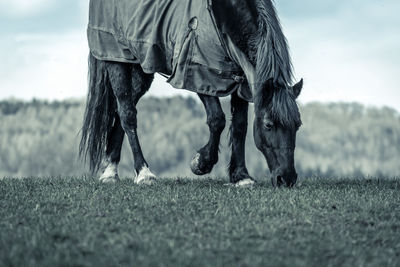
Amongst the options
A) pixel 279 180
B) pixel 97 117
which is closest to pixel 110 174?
pixel 97 117

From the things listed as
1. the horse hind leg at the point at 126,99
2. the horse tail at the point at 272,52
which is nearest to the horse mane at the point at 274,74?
the horse tail at the point at 272,52

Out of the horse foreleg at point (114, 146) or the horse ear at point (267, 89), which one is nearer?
the horse ear at point (267, 89)

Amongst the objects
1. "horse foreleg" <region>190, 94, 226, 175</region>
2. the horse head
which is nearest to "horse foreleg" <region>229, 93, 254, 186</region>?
"horse foreleg" <region>190, 94, 226, 175</region>

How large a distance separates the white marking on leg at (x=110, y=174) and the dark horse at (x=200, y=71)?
1 centimetres

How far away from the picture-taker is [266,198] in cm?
616

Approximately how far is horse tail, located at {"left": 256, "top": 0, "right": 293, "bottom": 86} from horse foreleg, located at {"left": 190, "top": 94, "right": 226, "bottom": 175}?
2.57 ft

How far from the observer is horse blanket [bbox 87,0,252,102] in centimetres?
737

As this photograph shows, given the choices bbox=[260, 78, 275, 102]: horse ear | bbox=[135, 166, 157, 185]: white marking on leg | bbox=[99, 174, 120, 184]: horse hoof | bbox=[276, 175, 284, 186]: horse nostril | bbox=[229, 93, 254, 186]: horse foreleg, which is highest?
bbox=[260, 78, 275, 102]: horse ear

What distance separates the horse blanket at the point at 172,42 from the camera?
7371mm

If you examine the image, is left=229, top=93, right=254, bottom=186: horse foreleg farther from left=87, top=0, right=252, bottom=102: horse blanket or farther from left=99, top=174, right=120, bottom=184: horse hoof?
left=99, top=174, right=120, bottom=184: horse hoof

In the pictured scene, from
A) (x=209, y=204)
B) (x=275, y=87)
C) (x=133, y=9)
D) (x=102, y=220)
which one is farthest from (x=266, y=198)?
(x=133, y=9)

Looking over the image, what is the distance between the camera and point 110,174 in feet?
29.0

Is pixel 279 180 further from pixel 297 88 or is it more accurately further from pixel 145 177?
pixel 145 177

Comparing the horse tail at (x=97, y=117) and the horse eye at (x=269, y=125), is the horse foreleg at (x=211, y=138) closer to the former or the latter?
the horse eye at (x=269, y=125)
